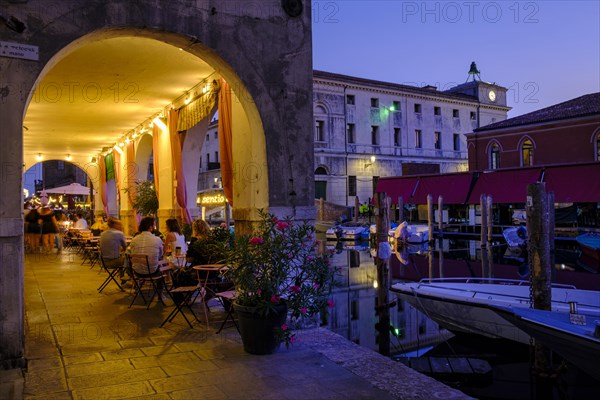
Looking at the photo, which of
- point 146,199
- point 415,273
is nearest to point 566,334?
point 146,199

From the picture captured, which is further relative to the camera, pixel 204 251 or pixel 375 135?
pixel 375 135

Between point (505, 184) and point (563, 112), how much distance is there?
7802mm

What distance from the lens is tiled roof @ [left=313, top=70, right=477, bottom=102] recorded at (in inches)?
1470

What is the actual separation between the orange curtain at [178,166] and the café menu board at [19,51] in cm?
602

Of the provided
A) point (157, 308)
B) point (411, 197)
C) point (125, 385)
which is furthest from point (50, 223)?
point (411, 197)

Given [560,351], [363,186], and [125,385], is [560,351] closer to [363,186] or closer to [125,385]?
[125,385]

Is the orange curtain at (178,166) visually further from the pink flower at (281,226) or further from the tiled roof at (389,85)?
the tiled roof at (389,85)

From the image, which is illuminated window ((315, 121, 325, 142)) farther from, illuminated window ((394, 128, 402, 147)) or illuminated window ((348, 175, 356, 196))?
illuminated window ((394, 128, 402, 147))

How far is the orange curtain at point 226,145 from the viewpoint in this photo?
23.9 feet

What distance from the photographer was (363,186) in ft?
132

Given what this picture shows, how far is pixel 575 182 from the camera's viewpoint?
23656mm

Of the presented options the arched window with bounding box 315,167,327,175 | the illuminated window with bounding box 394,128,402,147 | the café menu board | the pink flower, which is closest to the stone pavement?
the pink flower

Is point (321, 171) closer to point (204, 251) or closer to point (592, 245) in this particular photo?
point (592, 245)

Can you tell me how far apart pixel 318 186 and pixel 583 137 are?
17.0 meters
